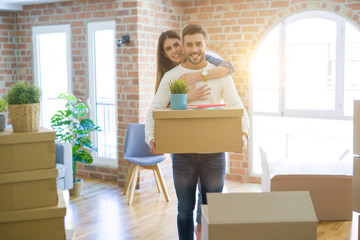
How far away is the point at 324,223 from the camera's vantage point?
4125mm

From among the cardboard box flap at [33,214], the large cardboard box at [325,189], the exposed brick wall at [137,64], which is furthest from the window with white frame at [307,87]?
the cardboard box flap at [33,214]

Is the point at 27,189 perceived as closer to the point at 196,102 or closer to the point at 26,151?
the point at 26,151

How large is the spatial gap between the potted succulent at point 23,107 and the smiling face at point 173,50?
3.16 feet

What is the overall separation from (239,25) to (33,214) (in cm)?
399

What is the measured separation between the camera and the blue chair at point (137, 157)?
15.9 ft

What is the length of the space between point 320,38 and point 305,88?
0.59m

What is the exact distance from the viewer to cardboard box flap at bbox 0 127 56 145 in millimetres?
2139

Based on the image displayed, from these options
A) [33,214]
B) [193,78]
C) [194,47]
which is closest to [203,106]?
[193,78]

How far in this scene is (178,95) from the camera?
236 cm

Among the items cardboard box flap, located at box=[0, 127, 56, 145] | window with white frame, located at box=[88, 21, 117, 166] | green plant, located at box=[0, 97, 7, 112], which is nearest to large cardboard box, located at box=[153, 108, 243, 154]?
cardboard box flap, located at box=[0, 127, 56, 145]

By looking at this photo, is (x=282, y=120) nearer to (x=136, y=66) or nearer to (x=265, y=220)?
(x=136, y=66)

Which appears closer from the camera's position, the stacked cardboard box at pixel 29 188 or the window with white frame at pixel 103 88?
the stacked cardboard box at pixel 29 188

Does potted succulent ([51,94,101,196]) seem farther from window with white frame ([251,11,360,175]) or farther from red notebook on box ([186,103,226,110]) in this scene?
red notebook on box ([186,103,226,110])

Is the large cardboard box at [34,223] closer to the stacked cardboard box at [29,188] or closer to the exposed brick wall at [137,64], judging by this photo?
the stacked cardboard box at [29,188]
